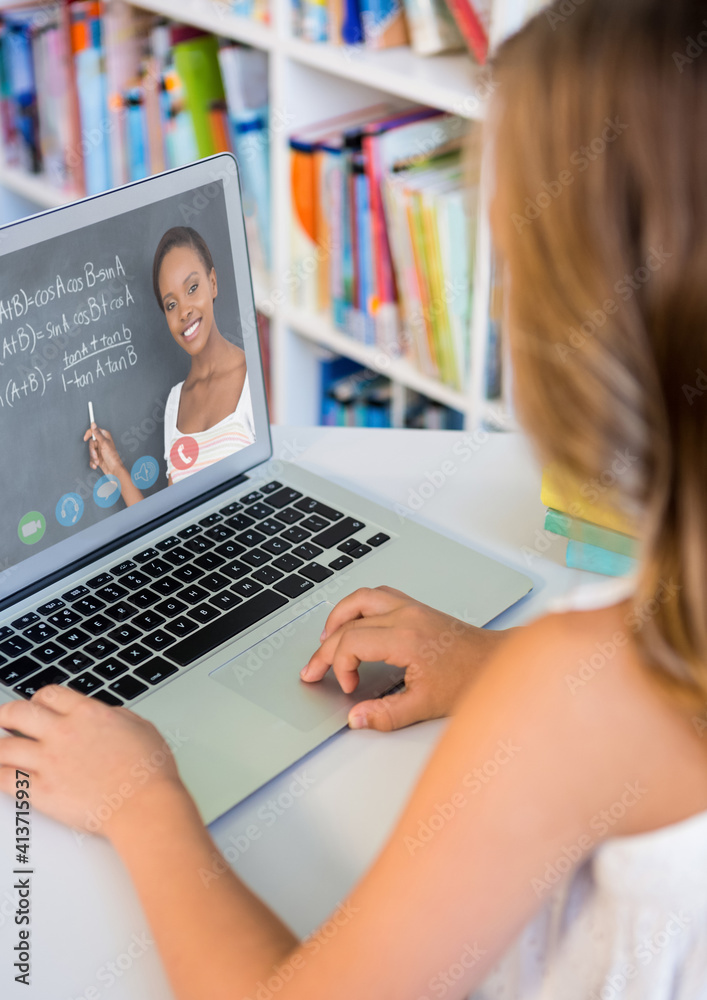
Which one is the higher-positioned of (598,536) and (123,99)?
(123,99)

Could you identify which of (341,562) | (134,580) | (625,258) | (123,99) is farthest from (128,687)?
(123,99)

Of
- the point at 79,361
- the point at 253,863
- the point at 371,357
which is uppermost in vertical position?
the point at 79,361

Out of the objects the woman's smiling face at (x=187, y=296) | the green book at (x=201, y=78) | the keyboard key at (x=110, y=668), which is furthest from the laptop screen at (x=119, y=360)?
the green book at (x=201, y=78)

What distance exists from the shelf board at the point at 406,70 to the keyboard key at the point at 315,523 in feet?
2.57

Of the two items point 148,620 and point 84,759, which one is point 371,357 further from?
point 84,759

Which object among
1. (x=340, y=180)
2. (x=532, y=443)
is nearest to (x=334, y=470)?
(x=532, y=443)

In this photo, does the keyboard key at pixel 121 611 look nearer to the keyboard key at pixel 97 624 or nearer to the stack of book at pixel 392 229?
the keyboard key at pixel 97 624

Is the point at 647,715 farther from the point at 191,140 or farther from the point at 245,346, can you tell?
the point at 191,140

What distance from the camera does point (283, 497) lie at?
36.5 inches

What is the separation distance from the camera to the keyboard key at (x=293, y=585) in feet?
2.68

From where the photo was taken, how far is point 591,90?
17.2 inches

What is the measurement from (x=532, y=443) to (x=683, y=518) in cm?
10

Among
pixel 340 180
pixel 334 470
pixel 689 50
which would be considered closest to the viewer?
pixel 689 50

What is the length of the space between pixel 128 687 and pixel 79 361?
0.87ft
